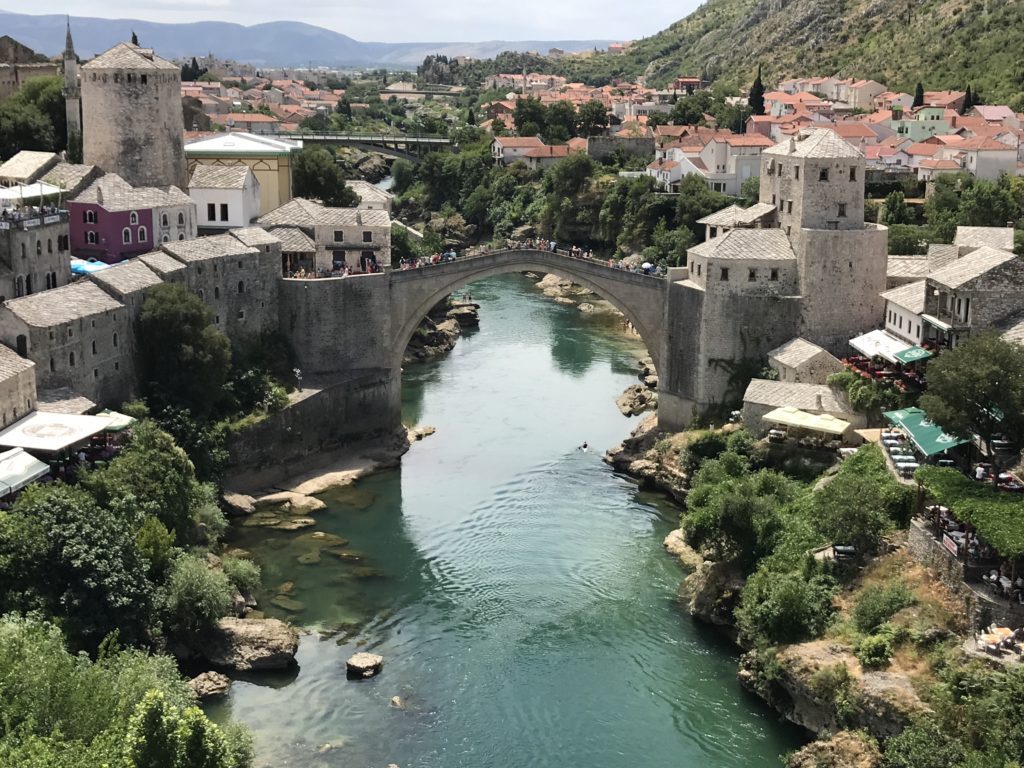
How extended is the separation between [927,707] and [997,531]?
417cm

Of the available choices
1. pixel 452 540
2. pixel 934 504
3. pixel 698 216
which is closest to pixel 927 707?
pixel 934 504

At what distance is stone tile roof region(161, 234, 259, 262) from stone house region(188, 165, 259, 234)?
171 inches

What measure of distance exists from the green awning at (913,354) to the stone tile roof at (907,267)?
236 inches

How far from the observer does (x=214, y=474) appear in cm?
4191

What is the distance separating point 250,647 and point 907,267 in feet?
88.7

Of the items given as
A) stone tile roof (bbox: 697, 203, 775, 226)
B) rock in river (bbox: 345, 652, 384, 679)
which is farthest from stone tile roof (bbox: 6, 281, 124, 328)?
stone tile roof (bbox: 697, 203, 775, 226)

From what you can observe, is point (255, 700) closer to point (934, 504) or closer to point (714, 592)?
point (714, 592)

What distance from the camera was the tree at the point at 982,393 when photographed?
109 ft

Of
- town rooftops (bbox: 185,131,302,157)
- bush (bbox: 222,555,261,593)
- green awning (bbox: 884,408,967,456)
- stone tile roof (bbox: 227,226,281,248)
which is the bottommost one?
bush (bbox: 222,555,261,593)

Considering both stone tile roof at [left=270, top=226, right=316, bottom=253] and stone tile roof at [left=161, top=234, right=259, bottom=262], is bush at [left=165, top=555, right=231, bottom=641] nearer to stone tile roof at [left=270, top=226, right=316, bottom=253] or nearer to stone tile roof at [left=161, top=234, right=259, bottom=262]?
stone tile roof at [left=161, top=234, right=259, bottom=262]

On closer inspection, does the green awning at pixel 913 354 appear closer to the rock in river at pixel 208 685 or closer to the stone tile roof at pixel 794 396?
the stone tile roof at pixel 794 396

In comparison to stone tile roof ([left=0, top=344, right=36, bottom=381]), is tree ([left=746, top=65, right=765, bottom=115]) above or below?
above

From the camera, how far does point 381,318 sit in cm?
5050

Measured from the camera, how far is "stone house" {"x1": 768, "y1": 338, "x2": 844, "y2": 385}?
44000 mm
